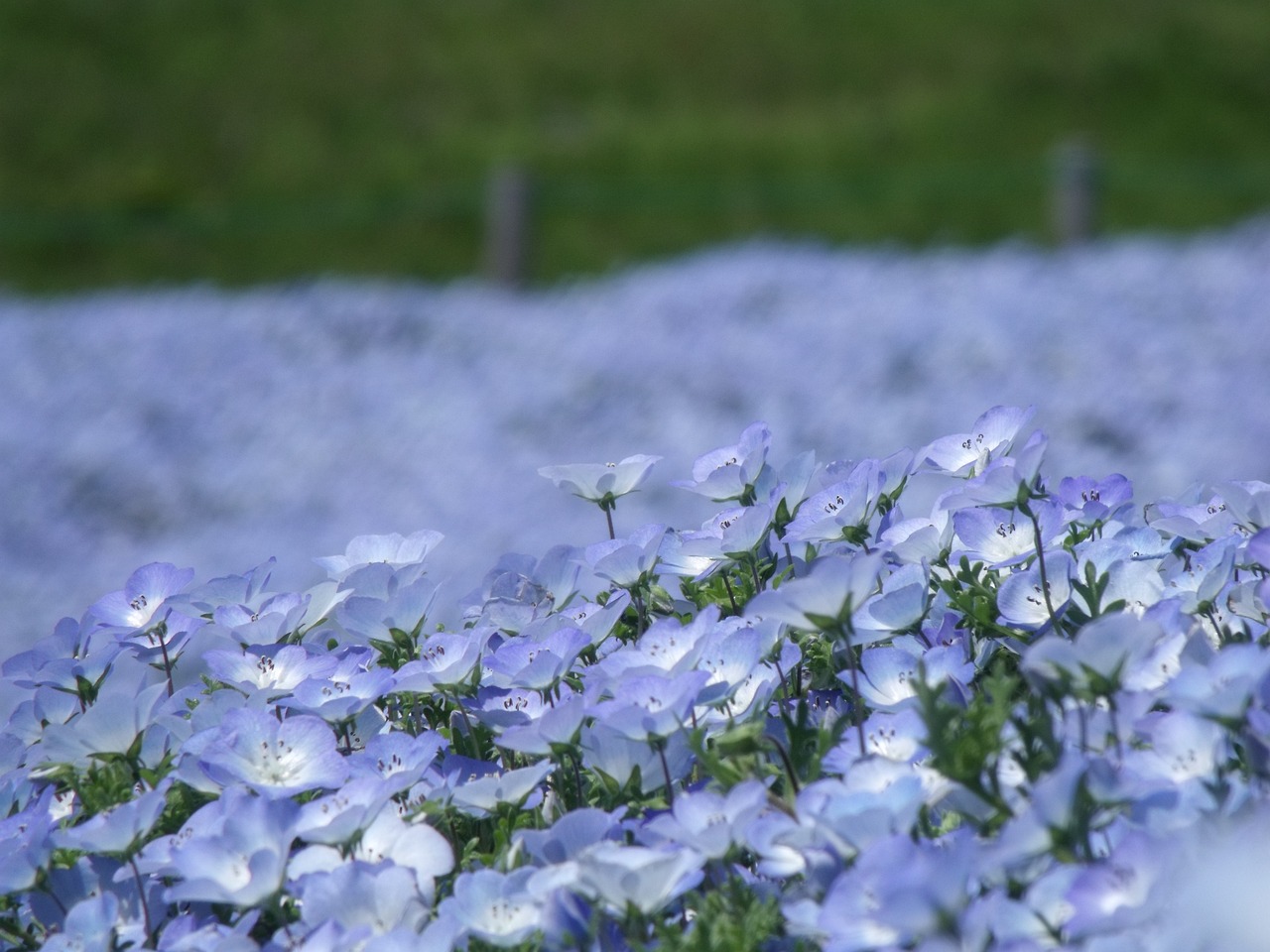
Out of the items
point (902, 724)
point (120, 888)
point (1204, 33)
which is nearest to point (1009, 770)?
point (902, 724)

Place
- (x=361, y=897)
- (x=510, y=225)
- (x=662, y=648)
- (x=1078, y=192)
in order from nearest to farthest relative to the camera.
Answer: (x=361, y=897) < (x=662, y=648) < (x=510, y=225) < (x=1078, y=192)

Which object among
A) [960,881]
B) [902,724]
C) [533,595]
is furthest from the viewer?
[533,595]

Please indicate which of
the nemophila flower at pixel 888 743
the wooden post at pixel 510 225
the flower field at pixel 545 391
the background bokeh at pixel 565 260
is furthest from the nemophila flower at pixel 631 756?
the wooden post at pixel 510 225

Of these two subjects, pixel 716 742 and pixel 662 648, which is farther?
pixel 662 648

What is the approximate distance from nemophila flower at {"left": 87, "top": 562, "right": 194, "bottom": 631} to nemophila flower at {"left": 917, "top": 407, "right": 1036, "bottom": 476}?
762 mm

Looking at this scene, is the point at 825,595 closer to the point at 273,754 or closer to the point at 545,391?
the point at 273,754

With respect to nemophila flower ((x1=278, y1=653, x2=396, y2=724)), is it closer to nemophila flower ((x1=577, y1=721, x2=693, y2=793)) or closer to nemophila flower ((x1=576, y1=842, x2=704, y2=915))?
nemophila flower ((x1=577, y1=721, x2=693, y2=793))

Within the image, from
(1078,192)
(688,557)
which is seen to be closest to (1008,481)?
(688,557)

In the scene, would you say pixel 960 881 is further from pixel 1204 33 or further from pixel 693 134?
pixel 1204 33

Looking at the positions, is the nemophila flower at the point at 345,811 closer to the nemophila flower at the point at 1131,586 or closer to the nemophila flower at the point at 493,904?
the nemophila flower at the point at 493,904

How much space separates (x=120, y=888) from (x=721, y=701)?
1.74ft

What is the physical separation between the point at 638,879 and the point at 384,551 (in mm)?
645

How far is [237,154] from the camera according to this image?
46.4 ft

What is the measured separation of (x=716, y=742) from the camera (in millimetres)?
1127
